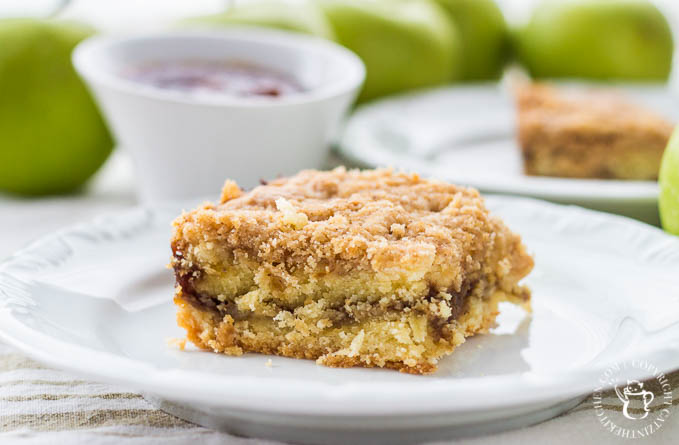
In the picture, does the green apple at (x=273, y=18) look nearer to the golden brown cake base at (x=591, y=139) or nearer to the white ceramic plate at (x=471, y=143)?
the white ceramic plate at (x=471, y=143)

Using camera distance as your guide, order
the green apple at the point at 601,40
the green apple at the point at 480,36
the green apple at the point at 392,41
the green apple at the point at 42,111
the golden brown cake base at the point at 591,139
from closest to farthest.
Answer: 1. the green apple at the point at 42,111
2. the golden brown cake base at the point at 591,139
3. the green apple at the point at 392,41
4. the green apple at the point at 601,40
5. the green apple at the point at 480,36

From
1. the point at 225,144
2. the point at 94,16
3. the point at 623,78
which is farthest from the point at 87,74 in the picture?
the point at 623,78

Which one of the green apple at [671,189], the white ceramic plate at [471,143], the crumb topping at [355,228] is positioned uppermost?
the crumb topping at [355,228]

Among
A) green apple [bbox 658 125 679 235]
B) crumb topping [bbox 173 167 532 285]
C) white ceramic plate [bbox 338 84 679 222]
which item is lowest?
white ceramic plate [bbox 338 84 679 222]

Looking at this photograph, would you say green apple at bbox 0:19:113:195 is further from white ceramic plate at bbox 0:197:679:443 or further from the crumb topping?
the crumb topping

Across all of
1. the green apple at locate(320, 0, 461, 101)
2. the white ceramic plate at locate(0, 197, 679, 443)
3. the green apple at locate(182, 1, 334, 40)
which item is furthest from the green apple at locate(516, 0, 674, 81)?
the white ceramic plate at locate(0, 197, 679, 443)

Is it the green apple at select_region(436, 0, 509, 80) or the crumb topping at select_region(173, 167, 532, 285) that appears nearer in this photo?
the crumb topping at select_region(173, 167, 532, 285)

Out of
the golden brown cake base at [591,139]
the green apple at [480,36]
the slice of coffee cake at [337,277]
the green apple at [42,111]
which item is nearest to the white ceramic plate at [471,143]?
the golden brown cake base at [591,139]

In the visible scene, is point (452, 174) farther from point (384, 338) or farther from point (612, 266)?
point (384, 338)
